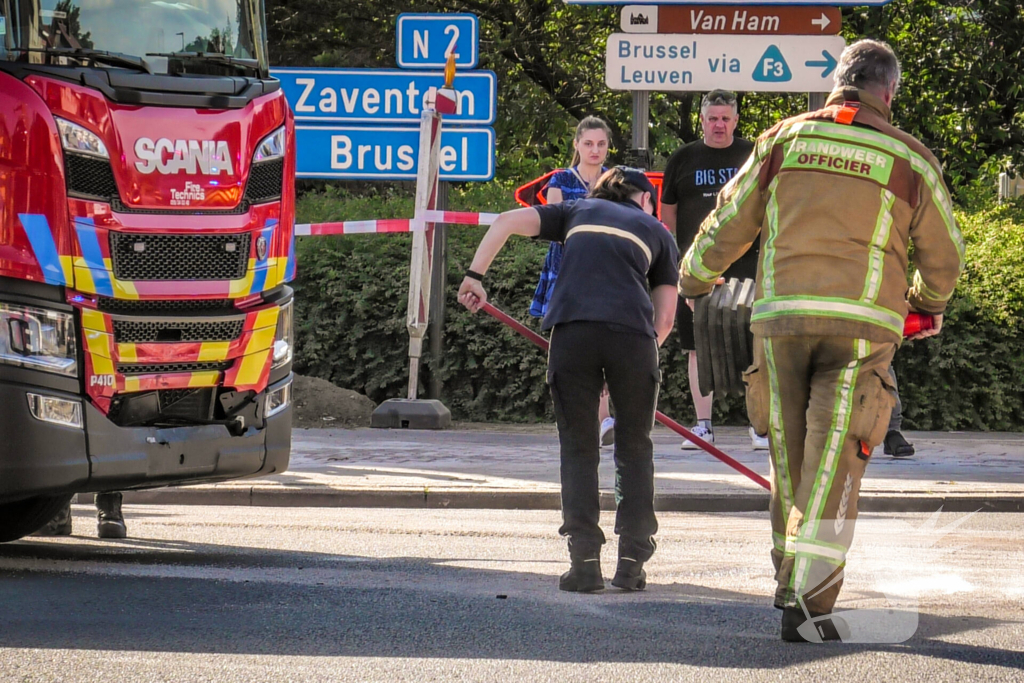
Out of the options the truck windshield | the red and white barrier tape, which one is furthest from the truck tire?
the red and white barrier tape

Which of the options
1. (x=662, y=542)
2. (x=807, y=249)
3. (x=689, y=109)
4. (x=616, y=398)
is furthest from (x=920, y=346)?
(x=689, y=109)

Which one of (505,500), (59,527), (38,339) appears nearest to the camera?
(38,339)

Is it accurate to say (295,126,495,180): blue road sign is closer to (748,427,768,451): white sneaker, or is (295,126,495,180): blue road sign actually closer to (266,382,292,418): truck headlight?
(748,427,768,451): white sneaker

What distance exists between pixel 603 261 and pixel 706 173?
4.06m

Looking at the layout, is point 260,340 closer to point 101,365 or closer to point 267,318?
point 267,318

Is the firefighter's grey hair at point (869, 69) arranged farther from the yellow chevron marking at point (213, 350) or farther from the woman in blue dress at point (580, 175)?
the woman in blue dress at point (580, 175)

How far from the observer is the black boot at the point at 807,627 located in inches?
203

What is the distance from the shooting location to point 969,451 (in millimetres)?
10750

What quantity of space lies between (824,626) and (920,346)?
7.54 m

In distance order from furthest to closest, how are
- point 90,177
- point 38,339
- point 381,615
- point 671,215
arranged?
point 671,215, point 90,177, point 38,339, point 381,615

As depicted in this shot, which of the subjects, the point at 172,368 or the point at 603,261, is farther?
the point at 172,368

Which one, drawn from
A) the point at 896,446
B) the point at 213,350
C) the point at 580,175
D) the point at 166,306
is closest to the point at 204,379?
the point at 213,350

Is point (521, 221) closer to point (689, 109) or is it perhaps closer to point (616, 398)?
point (616, 398)

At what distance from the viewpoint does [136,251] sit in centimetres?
633
